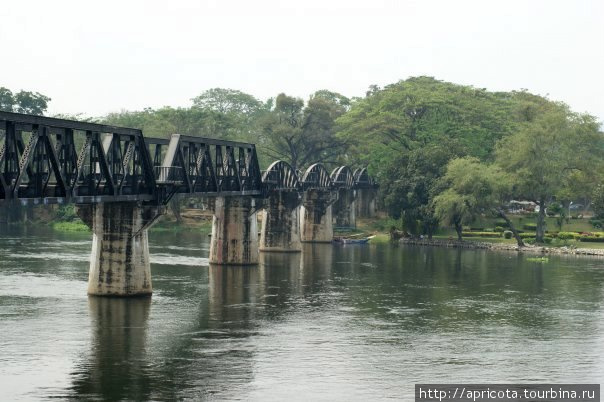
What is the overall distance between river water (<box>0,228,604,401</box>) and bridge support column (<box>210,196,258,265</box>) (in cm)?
237

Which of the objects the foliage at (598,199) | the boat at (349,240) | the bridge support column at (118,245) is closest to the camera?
the bridge support column at (118,245)

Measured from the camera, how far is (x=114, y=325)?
6738 centimetres

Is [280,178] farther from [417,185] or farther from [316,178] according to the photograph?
[417,185]

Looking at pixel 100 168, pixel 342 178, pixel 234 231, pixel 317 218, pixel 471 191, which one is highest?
pixel 342 178

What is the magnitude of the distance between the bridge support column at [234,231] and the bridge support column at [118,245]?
3137 cm

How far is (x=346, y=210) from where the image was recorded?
182750mm

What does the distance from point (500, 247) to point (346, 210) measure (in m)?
40.1

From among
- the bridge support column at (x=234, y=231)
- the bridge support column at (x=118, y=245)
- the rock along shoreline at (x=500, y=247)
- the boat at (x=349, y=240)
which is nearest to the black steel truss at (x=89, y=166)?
the bridge support column at (x=118, y=245)

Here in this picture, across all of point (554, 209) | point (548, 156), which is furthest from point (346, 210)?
point (548, 156)

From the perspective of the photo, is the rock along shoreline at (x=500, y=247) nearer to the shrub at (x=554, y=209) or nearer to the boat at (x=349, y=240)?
the boat at (x=349, y=240)

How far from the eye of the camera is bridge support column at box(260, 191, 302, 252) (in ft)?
443

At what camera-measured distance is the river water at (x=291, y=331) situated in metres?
52.1

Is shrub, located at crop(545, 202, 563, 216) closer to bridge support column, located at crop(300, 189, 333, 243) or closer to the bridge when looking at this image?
bridge support column, located at crop(300, 189, 333, 243)

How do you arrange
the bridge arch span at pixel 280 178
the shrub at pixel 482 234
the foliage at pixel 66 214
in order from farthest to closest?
the foliage at pixel 66 214 < the shrub at pixel 482 234 < the bridge arch span at pixel 280 178
